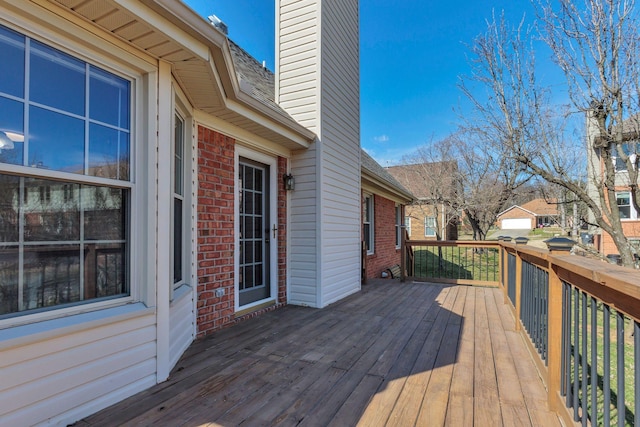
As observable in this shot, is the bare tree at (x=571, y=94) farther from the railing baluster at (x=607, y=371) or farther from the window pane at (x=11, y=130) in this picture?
the window pane at (x=11, y=130)

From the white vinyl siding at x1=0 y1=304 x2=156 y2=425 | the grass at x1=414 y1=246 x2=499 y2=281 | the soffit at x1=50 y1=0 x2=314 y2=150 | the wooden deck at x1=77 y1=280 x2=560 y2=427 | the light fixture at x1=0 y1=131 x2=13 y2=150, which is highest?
the soffit at x1=50 y1=0 x2=314 y2=150

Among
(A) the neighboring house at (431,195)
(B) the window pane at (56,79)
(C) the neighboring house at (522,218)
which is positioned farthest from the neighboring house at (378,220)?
(C) the neighboring house at (522,218)

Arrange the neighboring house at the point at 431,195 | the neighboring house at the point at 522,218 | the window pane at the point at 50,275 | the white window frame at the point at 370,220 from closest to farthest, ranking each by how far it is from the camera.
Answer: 1. the window pane at the point at 50,275
2. the white window frame at the point at 370,220
3. the neighboring house at the point at 431,195
4. the neighboring house at the point at 522,218

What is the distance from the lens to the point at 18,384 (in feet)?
5.43

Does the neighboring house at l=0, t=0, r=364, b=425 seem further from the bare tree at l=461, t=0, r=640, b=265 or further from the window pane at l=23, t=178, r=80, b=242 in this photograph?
the bare tree at l=461, t=0, r=640, b=265

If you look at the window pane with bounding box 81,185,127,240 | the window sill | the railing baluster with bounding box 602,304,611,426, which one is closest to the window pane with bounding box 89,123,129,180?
the window pane with bounding box 81,185,127,240

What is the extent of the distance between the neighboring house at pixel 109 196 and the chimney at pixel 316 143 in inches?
44.3

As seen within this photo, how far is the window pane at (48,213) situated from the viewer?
5.75ft

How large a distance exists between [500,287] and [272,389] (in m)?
5.08

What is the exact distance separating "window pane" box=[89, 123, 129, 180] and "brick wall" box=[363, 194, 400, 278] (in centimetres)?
614

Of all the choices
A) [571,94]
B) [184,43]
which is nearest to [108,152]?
[184,43]

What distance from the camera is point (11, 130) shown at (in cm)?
168

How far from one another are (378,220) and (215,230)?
5501mm

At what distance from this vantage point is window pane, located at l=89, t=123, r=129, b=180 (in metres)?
2.05
